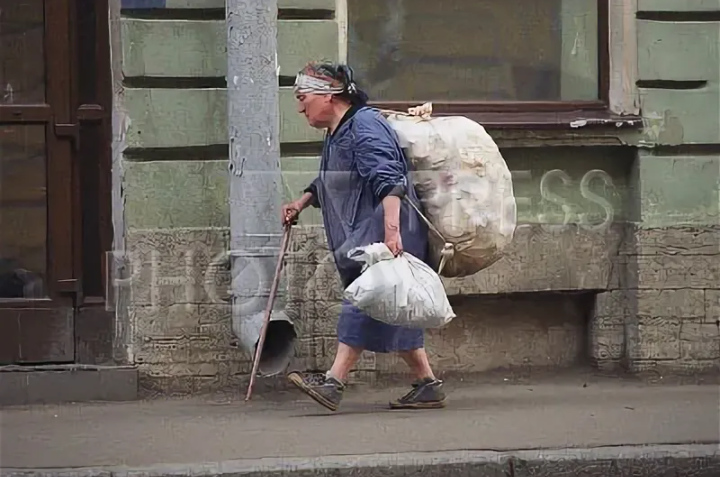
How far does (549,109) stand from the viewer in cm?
735

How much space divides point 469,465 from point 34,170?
2.99 metres

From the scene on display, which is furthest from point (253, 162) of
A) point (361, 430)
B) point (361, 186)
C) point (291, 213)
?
point (361, 430)

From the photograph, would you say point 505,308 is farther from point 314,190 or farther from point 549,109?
point 314,190

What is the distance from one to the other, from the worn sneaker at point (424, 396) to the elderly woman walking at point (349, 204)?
0.02m

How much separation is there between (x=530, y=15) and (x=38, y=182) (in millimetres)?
2835

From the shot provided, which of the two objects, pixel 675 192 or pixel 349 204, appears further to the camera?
pixel 675 192

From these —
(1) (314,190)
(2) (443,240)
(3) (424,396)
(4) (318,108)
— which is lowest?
(3) (424,396)

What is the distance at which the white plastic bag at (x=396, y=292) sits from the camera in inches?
226

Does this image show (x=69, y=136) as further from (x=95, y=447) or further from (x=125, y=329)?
(x=95, y=447)

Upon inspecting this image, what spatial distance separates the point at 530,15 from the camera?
7.46 m

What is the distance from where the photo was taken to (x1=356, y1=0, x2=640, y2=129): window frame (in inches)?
283

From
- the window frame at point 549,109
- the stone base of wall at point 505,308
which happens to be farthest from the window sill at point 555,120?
the stone base of wall at point 505,308

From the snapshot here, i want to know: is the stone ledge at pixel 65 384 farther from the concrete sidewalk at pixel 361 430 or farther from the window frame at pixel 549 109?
the window frame at pixel 549 109

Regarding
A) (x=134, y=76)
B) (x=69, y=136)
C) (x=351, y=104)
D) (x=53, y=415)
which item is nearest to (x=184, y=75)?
(x=134, y=76)
